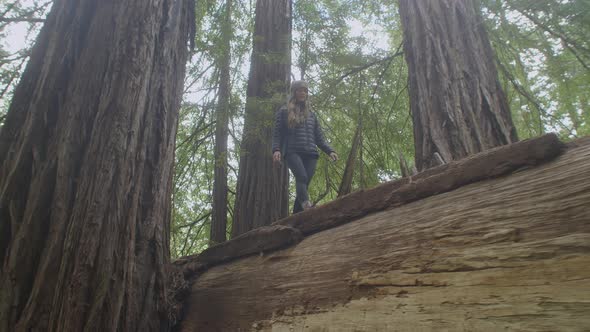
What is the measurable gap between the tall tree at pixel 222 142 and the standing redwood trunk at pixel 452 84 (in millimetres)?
2560

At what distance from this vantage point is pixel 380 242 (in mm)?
1826

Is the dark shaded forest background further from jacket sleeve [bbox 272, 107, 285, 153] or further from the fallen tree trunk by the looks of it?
the fallen tree trunk

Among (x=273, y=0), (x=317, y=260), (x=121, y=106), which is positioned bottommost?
(x=317, y=260)

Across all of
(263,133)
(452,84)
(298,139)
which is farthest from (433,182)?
(263,133)

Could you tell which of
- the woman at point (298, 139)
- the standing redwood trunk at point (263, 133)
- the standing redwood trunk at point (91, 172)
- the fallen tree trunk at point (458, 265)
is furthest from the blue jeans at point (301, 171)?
the fallen tree trunk at point (458, 265)

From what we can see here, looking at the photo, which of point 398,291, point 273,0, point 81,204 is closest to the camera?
point 398,291

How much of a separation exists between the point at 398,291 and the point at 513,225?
0.47 metres

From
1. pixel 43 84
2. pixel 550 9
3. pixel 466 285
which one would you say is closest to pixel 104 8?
pixel 43 84

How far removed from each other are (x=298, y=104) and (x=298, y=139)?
397 millimetres

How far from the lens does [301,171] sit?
467cm

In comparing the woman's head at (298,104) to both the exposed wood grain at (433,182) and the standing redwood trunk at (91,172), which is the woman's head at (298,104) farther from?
the exposed wood grain at (433,182)

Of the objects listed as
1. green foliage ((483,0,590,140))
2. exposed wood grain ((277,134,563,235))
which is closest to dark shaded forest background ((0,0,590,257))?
green foliage ((483,0,590,140))

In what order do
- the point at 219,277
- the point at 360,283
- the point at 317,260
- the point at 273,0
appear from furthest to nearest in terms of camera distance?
1. the point at 273,0
2. the point at 219,277
3. the point at 317,260
4. the point at 360,283

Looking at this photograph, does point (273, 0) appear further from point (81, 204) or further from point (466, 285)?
point (466, 285)
